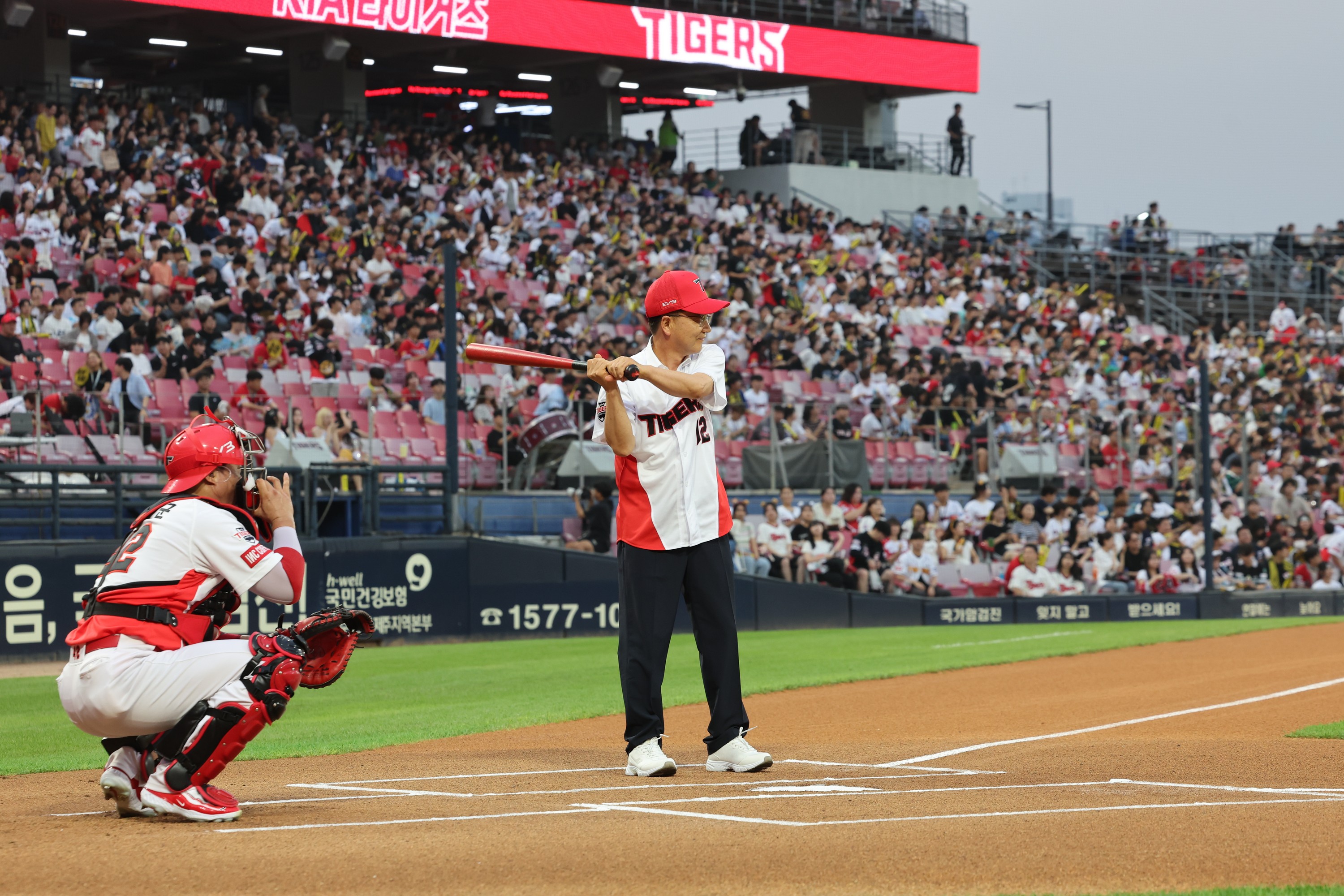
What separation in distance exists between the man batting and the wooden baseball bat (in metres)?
0.20

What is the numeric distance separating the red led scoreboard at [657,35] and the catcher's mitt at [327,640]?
24609mm

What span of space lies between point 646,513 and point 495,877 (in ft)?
8.29

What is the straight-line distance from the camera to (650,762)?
6.61m

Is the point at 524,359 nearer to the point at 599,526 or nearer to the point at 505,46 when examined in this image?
the point at 599,526

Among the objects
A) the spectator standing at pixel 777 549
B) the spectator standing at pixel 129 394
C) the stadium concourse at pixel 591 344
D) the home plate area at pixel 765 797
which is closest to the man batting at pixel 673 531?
the home plate area at pixel 765 797

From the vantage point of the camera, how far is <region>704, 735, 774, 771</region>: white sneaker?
6.71 metres

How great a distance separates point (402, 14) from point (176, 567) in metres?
26.5

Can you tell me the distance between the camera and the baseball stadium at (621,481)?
5.45 metres

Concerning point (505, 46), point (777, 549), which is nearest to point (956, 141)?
point (505, 46)

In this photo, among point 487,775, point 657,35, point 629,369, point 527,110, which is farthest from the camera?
point 527,110

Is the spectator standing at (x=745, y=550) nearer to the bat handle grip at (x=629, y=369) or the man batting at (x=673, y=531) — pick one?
the man batting at (x=673, y=531)

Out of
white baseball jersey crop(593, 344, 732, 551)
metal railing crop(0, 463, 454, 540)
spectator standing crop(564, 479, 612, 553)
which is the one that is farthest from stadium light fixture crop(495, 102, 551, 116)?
white baseball jersey crop(593, 344, 732, 551)

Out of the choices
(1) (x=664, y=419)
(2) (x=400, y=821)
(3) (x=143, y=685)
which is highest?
(1) (x=664, y=419)

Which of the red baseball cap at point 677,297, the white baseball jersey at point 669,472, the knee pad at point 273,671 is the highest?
the red baseball cap at point 677,297
